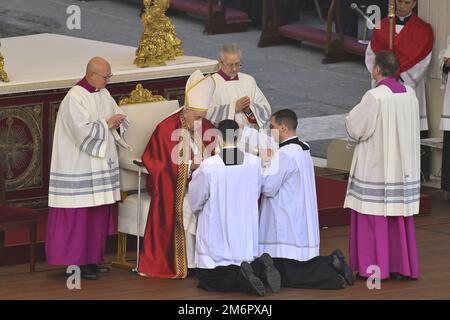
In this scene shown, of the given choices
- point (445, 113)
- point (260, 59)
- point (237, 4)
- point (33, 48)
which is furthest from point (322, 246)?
point (237, 4)

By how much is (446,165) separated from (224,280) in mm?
3192

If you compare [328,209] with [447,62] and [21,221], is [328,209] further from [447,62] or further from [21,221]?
[21,221]

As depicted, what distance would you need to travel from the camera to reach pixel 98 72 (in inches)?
431

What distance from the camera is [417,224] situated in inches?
494

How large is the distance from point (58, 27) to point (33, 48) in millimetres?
5794

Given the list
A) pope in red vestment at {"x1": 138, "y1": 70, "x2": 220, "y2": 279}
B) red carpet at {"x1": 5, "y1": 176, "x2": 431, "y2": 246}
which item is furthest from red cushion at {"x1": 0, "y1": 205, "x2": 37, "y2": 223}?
pope in red vestment at {"x1": 138, "y1": 70, "x2": 220, "y2": 279}

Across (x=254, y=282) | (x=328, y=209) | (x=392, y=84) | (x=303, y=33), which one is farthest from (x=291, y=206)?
(x=303, y=33)

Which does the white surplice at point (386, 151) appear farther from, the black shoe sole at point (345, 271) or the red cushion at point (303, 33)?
the red cushion at point (303, 33)

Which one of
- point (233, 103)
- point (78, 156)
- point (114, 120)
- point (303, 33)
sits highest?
point (303, 33)

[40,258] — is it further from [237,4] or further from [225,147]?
[237,4]

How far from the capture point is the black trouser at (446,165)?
13141 mm

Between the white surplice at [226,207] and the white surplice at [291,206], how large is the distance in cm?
12

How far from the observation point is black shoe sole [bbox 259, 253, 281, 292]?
10516 millimetres

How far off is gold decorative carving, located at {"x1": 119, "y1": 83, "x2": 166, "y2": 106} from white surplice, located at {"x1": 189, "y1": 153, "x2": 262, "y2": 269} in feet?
3.99
